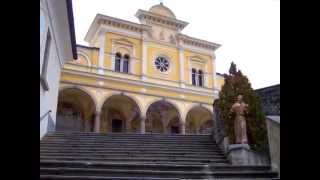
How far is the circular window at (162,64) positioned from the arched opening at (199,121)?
4340mm

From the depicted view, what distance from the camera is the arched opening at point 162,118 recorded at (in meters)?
28.7

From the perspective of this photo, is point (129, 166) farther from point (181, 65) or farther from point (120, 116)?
point (181, 65)

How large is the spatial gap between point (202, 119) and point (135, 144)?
20634 mm

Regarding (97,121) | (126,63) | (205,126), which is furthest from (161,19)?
(97,121)

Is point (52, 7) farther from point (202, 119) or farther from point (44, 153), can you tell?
point (202, 119)

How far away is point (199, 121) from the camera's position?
3091cm

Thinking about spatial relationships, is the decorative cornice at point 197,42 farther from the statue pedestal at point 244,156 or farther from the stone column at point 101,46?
the statue pedestal at point 244,156

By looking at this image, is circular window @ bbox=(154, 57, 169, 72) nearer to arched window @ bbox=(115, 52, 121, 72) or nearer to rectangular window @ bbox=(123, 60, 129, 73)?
rectangular window @ bbox=(123, 60, 129, 73)

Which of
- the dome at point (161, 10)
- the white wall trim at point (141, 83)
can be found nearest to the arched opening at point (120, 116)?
the white wall trim at point (141, 83)

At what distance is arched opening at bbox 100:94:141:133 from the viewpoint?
27.1 meters

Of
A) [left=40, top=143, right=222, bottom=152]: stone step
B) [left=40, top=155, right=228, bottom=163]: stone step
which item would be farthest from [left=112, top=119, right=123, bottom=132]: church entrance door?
[left=40, top=155, right=228, bottom=163]: stone step

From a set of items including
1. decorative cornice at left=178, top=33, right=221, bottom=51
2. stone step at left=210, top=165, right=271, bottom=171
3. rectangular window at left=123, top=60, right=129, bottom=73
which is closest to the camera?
stone step at left=210, top=165, right=271, bottom=171

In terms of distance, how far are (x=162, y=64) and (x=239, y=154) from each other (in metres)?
21.6
